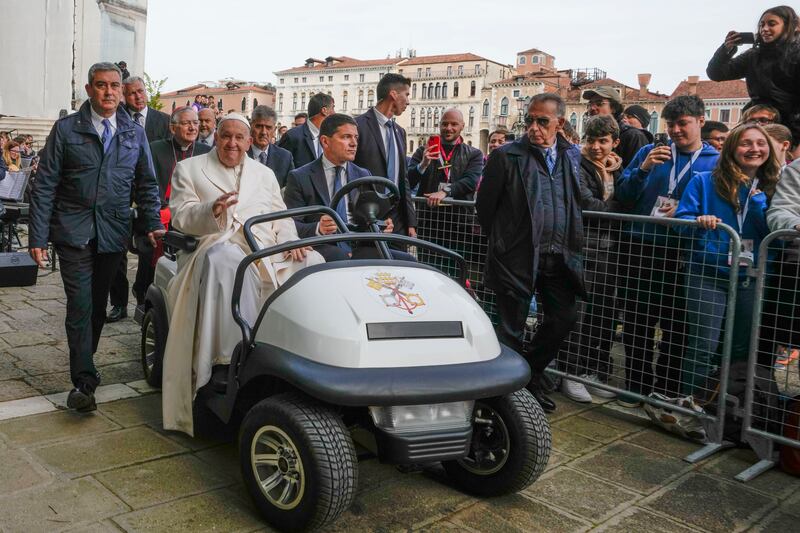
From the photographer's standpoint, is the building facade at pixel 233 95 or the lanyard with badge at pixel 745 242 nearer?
the lanyard with badge at pixel 745 242

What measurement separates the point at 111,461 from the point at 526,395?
2.02 metres

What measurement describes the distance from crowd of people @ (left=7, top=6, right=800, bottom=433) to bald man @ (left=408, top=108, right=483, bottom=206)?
119 cm

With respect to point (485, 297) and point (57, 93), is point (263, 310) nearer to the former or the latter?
point (485, 297)

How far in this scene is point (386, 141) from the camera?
5.91 metres

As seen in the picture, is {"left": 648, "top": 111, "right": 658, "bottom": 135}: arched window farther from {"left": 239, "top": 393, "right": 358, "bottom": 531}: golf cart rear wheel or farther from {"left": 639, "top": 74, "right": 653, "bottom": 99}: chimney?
{"left": 239, "top": 393, "right": 358, "bottom": 531}: golf cart rear wheel

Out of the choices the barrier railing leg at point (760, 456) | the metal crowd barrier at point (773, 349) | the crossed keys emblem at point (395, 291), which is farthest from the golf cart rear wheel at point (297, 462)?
the metal crowd barrier at point (773, 349)

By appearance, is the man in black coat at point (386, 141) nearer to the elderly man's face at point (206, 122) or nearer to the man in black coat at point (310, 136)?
the man in black coat at point (310, 136)

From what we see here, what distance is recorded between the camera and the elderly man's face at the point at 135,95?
6.98 m

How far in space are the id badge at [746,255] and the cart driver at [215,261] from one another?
8.03 ft

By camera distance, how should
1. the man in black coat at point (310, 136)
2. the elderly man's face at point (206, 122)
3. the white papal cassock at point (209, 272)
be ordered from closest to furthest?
the white papal cassock at point (209, 272)
the man in black coat at point (310, 136)
the elderly man's face at point (206, 122)

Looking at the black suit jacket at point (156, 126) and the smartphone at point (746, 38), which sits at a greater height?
the smartphone at point (746, 38)

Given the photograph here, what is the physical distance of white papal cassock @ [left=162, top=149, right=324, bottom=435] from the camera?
11.9 feet

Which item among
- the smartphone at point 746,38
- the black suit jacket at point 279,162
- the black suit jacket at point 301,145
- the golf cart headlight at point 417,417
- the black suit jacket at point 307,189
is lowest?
the golf cart headlight at point 417,417

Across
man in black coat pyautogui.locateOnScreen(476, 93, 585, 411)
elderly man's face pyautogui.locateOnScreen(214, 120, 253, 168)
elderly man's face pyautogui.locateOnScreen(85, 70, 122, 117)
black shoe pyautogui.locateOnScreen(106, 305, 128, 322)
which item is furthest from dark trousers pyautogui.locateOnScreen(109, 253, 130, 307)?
man in black coat pyautogui.locateOnScreen(476, 93, 585, 411)
